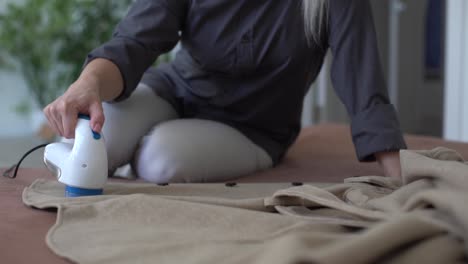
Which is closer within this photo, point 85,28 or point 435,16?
point 85,28

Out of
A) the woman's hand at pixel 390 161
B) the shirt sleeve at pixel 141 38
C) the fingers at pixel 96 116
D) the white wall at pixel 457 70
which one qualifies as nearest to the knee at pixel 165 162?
the shirt sleeve at pixel 141 38

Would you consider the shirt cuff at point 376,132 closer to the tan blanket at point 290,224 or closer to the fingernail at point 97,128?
the tan blanket at point 290,224

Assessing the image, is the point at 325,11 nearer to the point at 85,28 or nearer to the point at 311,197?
the point at 311,197

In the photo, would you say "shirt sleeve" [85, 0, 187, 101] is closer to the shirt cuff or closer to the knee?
the knee

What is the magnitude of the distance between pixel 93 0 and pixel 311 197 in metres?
2.18

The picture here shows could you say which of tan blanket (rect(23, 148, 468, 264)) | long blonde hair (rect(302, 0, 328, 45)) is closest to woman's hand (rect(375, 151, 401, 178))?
tan blanket (rect(23, 148, 468, 264))

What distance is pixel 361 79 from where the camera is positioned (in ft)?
3.17

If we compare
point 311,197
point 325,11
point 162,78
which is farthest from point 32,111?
point 311,197

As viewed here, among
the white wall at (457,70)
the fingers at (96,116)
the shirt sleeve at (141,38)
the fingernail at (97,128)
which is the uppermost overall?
the shirt sleeve at (141,38)

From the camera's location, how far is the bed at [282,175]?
62cm

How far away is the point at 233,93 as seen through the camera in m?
1.16

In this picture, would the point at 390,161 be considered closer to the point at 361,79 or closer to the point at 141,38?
the point at 361,79

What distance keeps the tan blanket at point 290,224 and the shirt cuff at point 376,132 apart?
0.12m

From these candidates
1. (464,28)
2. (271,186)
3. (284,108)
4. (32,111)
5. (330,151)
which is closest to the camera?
(271,186)
